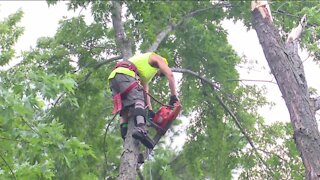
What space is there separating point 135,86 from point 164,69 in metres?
0.33

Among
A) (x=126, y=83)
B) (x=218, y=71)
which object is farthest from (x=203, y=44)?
(x=126, y=83)

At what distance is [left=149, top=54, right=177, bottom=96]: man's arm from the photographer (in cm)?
477

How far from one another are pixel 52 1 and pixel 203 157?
3.68 m

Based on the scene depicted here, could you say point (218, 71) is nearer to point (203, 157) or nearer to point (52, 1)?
point (203, 157)

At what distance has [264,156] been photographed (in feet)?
28.6

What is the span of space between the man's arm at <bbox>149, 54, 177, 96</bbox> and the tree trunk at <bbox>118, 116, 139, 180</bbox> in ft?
2.11

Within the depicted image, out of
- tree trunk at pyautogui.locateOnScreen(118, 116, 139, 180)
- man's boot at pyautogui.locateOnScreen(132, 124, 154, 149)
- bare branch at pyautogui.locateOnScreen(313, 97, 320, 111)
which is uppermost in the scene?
bare branch at pyautogui.locateOnScreen(313, 97, 320, 111)

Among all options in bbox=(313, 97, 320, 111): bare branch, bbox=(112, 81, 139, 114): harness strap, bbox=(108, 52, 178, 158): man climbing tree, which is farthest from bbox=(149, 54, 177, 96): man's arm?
bbox=(313, 97, 320, 111): bare branch

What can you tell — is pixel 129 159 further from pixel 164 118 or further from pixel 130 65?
pixel 130 65

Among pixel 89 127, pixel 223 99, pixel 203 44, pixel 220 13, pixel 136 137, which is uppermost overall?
pixel 220 13

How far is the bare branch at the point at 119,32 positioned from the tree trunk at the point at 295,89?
5.64 ft

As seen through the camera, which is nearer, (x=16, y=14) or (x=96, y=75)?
(x=96, y=75)

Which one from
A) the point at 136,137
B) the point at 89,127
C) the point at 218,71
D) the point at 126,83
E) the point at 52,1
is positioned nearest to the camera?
the point at 136,137

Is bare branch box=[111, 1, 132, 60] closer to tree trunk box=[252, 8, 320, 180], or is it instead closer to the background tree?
the background tree
